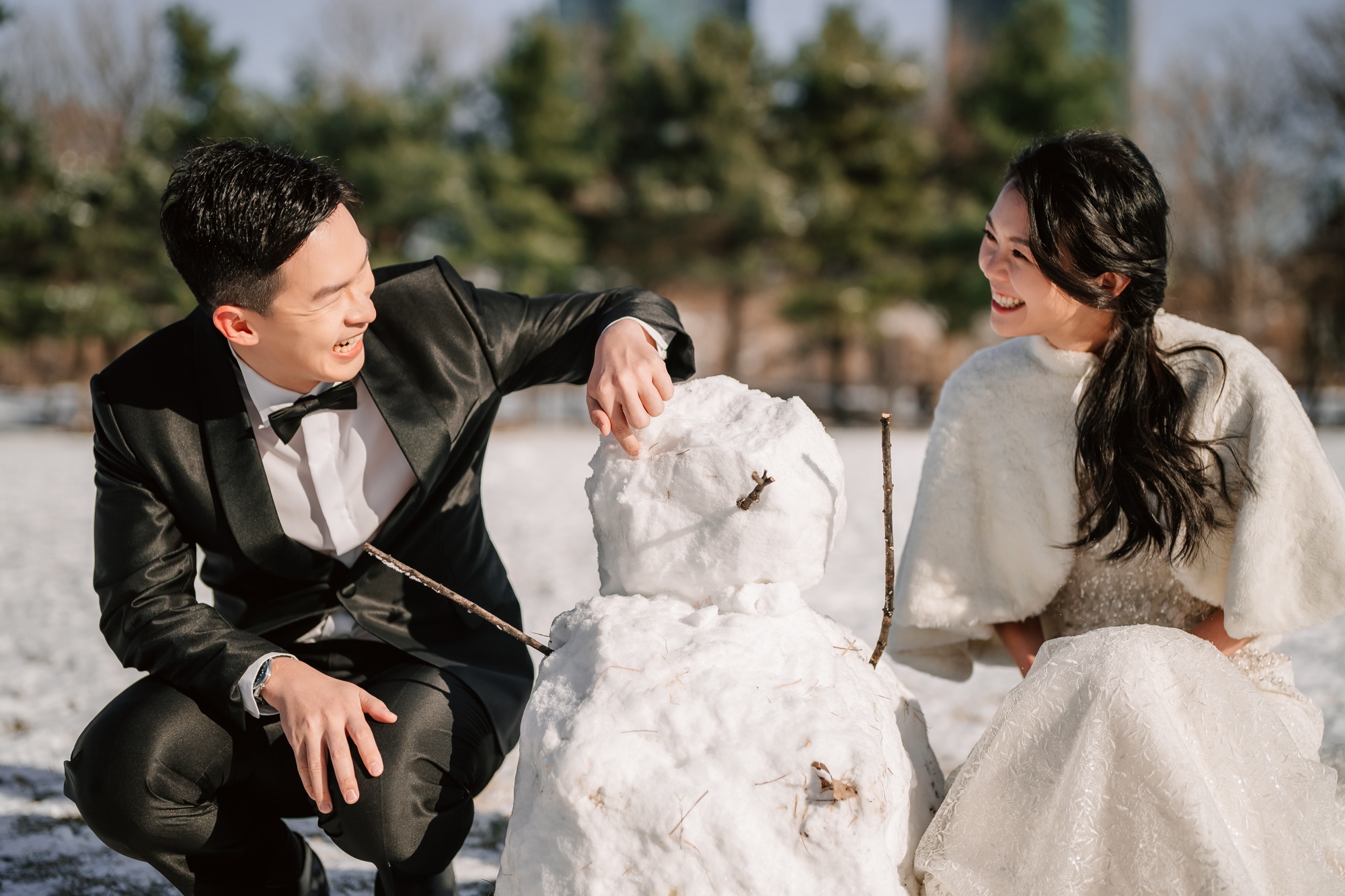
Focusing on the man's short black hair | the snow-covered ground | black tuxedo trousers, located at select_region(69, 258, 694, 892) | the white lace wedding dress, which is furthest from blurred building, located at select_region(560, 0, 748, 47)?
the white lace wedding dress

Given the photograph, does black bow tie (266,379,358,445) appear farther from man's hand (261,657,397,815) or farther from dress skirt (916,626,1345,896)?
dress skirt (916,626,1345,896)

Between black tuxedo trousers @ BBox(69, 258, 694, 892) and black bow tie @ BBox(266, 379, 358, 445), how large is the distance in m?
0.05

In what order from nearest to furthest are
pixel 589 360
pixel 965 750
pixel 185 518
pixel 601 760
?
pixel 601 760, pixel 185 518, pixel 589 360, pixel 965 750

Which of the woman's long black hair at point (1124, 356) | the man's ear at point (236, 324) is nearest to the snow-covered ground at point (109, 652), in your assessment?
the woman's long black hair at point (1124, 356)

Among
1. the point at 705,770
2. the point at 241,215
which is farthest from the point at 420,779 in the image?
the point at 241,215

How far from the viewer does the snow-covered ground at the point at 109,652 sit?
7.60ft

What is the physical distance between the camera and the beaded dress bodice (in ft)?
6.53

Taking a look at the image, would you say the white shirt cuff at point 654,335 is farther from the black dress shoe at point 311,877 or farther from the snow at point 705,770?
the black dress shoe at point 311,877

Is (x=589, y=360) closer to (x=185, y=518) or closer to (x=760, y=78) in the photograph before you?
(x=185, y=518)

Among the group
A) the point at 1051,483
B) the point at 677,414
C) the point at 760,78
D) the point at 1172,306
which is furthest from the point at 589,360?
the point at 1172,306

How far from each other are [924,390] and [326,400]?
57.8 feet

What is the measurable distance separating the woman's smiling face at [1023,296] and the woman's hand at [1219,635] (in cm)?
60

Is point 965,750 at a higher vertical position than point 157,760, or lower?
lower

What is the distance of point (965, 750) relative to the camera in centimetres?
295
